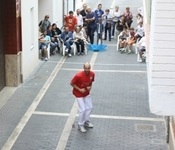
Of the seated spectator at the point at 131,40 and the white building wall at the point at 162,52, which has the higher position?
the white building wall at the point at 162,52

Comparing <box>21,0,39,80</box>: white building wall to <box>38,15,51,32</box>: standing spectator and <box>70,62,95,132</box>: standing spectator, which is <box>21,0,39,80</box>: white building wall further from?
<box>70,62,95,132</box>: standing spectator

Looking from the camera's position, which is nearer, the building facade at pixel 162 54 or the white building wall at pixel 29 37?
the building facade at pixel 162 54

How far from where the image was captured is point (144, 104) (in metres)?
16.1

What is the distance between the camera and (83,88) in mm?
12969

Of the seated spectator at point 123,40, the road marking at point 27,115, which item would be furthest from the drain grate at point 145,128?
the seated spectator at point 123,40

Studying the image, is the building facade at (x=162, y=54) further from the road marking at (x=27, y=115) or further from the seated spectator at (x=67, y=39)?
the seated spectator at (x=67, y=39)

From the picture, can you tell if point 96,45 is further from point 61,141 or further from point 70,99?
point 61,141

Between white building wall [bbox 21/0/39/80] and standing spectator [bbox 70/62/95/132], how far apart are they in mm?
5447

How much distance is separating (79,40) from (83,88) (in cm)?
1002

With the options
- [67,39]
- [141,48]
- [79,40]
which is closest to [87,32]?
[79,40]

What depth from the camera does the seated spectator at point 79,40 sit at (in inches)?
896

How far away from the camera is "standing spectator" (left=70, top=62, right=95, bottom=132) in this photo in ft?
42.2

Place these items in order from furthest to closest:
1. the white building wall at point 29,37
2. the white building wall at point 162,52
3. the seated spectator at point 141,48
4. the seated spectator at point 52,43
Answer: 1. the seated spectator at point 52,43
2. the seated spectator at point 141,48
3. the white building wall at point 29,37
4. the white building wall at point 162,52

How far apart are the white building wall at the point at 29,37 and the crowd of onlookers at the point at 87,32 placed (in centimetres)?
148
